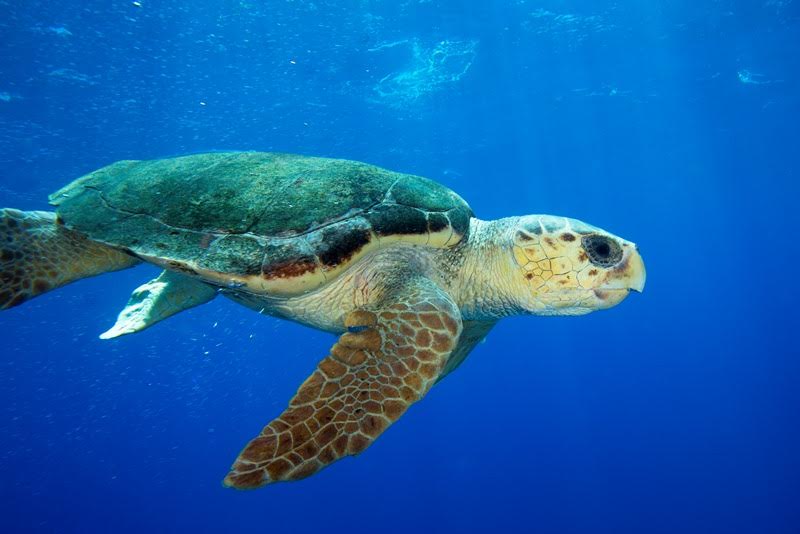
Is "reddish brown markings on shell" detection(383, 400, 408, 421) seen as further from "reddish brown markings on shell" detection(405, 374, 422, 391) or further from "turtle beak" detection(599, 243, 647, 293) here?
"turtle beak" detection(599, 243, 647, 293)

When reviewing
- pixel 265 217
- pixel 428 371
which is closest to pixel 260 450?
pixel 428 371

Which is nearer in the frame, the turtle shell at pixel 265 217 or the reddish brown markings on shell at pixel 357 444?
the reddish brown markings on shell at pixel 357 444

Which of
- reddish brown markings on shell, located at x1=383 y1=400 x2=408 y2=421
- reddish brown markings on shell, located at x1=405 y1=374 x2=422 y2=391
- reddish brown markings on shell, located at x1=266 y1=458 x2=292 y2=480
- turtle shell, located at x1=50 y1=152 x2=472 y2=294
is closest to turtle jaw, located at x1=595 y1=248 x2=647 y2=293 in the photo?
turtle shell, located at x1=50 y1=152 x2=472 y2=294

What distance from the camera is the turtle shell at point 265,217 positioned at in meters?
2.80

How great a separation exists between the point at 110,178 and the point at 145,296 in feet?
4.74

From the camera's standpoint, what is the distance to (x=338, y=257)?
2812 millimetres

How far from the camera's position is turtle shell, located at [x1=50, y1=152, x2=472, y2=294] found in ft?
9.18

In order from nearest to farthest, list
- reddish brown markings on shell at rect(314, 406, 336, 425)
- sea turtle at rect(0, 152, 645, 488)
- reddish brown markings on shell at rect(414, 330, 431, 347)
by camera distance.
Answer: reddish brown markings on shell at rect(314, 406, 336, 425) → sea turtle at rect(0, 152, 645, 488) → reddish brown markings on shell at rect(414, 330, 431, 347)

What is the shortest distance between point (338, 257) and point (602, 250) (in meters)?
1.89

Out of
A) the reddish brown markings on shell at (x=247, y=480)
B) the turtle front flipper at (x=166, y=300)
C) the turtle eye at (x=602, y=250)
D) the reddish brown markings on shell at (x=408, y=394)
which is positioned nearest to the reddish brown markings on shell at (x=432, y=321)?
the reddish brown markings on shell at (x=408, y=394)

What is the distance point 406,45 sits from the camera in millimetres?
19156

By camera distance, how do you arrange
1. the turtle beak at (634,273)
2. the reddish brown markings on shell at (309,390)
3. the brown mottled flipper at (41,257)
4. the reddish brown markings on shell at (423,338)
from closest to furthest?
the reddish brown markings on shell at (309,390) → the reddish brown markings on shell at (423,338) → the turtle beak at (634,273) → the brown mottled flipper at (41,257)

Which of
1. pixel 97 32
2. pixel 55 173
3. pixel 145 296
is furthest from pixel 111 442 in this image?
pixel 145 296

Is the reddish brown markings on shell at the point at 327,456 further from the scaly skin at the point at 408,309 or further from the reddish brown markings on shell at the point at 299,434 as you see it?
the reddish brown markings on shell at the point at 299,434
